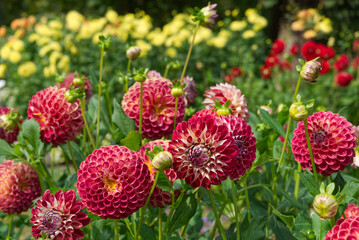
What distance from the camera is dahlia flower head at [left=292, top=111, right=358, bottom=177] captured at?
80cm

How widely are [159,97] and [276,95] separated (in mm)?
2643

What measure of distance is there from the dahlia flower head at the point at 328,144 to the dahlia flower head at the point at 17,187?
1.95ft

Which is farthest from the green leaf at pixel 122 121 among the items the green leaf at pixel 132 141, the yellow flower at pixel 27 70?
the yellow flower at pixel 27 70

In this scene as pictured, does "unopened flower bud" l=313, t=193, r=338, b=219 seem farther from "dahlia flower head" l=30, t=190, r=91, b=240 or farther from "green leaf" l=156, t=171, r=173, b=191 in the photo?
"dahlia flower head" l=30, t=190, r=91, b=240

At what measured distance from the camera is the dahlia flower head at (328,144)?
2.61 feet

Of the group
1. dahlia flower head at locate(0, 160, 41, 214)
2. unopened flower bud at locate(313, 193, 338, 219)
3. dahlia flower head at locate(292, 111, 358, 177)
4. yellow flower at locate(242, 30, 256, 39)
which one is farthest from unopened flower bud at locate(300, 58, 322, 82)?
yellow flower at locate(242, 30, 256, 39)

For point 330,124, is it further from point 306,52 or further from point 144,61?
point 144,61

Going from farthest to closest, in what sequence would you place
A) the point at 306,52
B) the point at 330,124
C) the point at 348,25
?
the point at 348,25 < the point at 306,52 < the point at 330,124

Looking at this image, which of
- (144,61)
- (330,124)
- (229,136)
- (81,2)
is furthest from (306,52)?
(81,2)

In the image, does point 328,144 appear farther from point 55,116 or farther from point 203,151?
point 55,116

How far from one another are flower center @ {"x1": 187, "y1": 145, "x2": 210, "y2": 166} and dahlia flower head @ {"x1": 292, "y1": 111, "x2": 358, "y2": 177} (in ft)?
0.79

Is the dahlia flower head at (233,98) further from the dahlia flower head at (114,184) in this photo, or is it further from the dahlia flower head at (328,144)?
the dahlia flower head at (114,184)

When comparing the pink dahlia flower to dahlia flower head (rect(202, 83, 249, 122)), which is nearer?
the pink dahlia flower

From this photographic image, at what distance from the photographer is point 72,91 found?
32.4 inches
